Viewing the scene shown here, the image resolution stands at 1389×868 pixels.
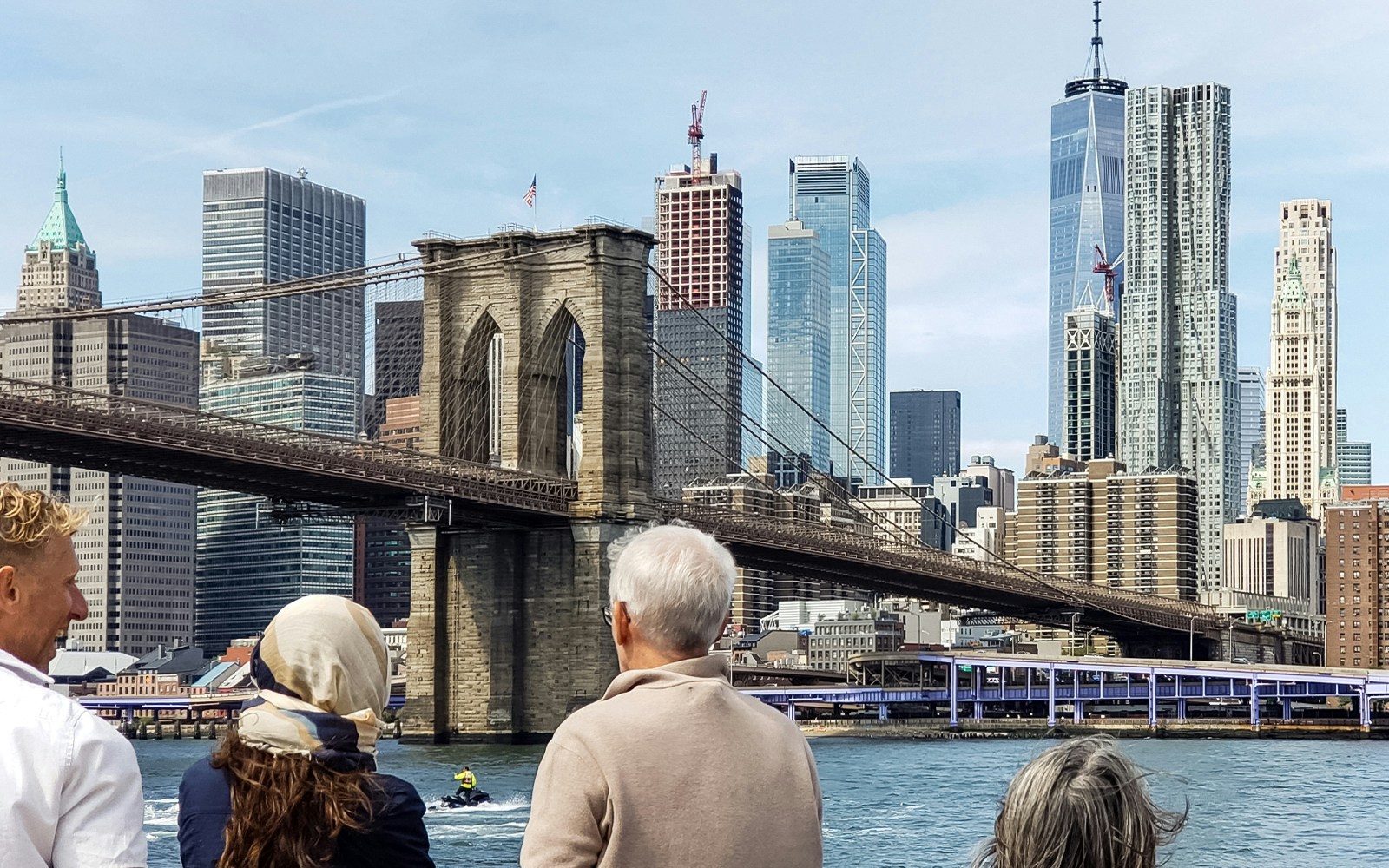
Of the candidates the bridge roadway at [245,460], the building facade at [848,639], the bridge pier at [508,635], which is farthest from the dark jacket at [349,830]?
the building facade at [848,639]

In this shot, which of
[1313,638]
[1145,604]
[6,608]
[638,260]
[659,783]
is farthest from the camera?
[1313,638]

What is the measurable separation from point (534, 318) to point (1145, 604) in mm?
47884

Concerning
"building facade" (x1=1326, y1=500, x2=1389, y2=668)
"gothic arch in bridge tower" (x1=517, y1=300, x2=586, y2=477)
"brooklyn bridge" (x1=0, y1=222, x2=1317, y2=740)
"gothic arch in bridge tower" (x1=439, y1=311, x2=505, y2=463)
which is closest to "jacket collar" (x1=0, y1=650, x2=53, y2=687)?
"brooklyn bridge" (x1=0, y1=222, x2=1317, y2=740)

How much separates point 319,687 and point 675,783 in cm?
73

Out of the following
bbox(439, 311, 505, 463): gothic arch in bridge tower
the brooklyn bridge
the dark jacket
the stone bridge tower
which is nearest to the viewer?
the dark jacket


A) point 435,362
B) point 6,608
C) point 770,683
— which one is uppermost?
point 435,362

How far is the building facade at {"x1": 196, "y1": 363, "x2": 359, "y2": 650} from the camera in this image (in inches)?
5940

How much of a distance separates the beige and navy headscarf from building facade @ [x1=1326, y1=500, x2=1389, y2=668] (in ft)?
371

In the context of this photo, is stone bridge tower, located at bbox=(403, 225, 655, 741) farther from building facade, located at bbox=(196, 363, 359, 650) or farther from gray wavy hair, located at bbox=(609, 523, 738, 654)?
building facade, located at bbox=(196, 363, 359, 650)

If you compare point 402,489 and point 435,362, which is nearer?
point 402,489

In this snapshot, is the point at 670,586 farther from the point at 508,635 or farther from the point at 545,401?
the point at 545,401

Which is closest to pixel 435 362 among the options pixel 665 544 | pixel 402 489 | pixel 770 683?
pixel 402 489

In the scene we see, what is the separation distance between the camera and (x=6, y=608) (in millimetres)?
4023

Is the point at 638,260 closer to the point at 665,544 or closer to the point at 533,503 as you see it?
the point at 533,503
